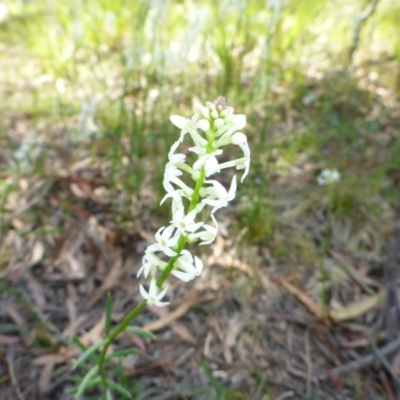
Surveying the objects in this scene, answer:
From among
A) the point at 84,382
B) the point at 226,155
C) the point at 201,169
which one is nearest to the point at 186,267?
the point at 201,169

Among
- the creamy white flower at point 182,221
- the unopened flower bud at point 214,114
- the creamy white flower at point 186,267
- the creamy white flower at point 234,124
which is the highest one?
the unopened flower bud at point 214,114

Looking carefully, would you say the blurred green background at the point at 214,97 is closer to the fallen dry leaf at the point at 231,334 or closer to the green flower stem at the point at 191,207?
the fallen dry leaf at the point at 231,334

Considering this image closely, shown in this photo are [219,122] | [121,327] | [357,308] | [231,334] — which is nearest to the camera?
[219,122]

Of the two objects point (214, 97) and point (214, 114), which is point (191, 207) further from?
point (214, 97)

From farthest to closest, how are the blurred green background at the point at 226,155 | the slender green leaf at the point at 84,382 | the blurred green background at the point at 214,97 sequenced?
the blurred green background at the point at 214,97, the blurred green background at the point at 226,155, the slender green leaf at the point at 84,382

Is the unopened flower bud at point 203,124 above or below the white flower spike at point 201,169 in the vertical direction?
above

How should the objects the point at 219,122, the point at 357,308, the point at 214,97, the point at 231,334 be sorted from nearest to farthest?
the point at 219,122 → the point at 231,334 → the point at 357,308 → the point at 214,97

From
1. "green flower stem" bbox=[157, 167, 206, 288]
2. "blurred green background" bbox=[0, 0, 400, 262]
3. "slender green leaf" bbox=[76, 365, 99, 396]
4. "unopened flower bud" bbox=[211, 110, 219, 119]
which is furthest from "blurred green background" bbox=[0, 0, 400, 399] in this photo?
"unopened flower bud" bbox=[211, 110, 219, 119]

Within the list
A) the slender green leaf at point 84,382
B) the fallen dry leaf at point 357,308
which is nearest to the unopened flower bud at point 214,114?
the slender green leaf at point 84,382

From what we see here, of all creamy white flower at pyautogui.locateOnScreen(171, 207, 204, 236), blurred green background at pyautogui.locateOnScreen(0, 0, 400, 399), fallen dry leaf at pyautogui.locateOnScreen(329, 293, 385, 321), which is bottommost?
fallen dry leaf at pyautogui.locateOnScreen(329, 293, 385, 321)

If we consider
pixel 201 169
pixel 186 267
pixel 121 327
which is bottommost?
pixel 121 327

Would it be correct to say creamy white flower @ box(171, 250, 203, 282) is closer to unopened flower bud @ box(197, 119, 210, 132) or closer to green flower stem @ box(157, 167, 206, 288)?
green flower stem @ box(157, 167, 206, 288)
